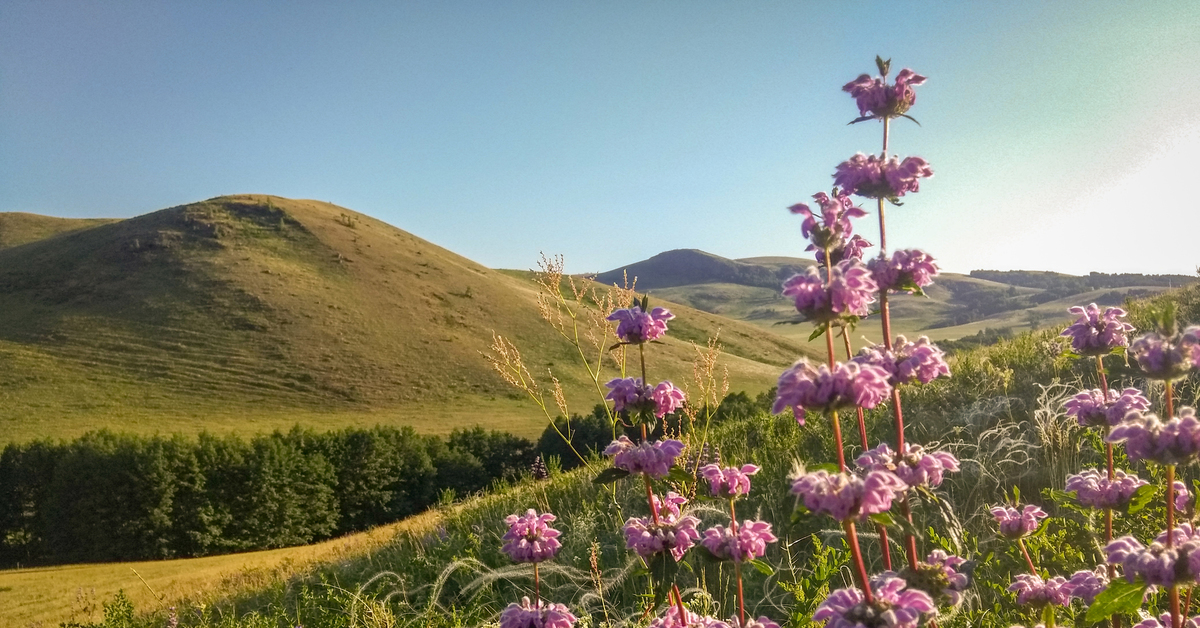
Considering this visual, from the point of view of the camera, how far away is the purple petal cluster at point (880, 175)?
2.12 meters

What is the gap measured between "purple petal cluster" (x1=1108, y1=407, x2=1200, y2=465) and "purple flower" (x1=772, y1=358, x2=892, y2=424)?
733 millimetres

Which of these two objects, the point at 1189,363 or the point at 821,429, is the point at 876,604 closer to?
the point at 1189,363

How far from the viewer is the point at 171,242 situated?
7625 cm

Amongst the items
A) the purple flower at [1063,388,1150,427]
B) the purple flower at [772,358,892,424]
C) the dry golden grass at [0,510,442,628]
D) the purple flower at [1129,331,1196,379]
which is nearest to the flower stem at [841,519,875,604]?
the purple flower at [772,358,892,424]

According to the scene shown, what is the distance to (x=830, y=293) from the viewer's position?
1.46 m

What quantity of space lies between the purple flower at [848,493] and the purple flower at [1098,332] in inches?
66.7

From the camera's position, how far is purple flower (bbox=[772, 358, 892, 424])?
1.38m

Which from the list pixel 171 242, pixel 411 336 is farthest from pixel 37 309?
pixel 411 336

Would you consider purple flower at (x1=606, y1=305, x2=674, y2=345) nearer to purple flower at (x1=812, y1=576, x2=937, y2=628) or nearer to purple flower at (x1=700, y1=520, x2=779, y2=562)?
purple flower at (x1=700, y1=520, x2=779, y2=562)

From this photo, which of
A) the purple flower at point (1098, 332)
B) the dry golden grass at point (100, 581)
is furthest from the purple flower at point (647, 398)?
the dry golden grass at point (100, 581)

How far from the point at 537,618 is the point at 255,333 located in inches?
2743

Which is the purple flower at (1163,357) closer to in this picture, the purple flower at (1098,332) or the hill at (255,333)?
the purple flower at (1098,332)

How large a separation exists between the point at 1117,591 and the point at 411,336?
234 feet

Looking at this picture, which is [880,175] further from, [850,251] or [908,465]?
[908,465]
